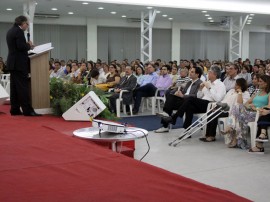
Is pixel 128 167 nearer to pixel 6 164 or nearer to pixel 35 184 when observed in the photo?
pixel 35 184

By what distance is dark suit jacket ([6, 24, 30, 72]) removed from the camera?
5.34 metres

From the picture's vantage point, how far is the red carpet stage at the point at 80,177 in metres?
2.36

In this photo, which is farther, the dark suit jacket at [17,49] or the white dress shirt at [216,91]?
the white dress shirt at [216,91]

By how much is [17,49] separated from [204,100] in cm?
307

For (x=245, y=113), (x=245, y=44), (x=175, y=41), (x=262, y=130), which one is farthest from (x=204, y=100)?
(x=245, y=44)

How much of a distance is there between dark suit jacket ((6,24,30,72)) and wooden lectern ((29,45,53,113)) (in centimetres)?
17

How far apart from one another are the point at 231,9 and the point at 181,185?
14183mm

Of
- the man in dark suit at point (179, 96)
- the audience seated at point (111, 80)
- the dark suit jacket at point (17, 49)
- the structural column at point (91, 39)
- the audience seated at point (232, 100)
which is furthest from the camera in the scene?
the structural column at point (91, 39)

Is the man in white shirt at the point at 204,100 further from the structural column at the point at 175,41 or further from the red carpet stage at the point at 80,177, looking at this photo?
the structural column at the point at 175,41

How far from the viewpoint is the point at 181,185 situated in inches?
100

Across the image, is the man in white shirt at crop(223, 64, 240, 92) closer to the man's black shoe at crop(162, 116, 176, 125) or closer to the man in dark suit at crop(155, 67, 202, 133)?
→ the man in dark suit at crop(155, 67, 202, 133)

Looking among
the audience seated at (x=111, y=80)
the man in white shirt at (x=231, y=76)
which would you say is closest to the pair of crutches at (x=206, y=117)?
the man in white shirt at (x=231, y=76)

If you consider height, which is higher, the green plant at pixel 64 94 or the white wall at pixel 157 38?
the white wall at pixel 157 38

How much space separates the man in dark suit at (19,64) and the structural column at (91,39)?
13.6 m
